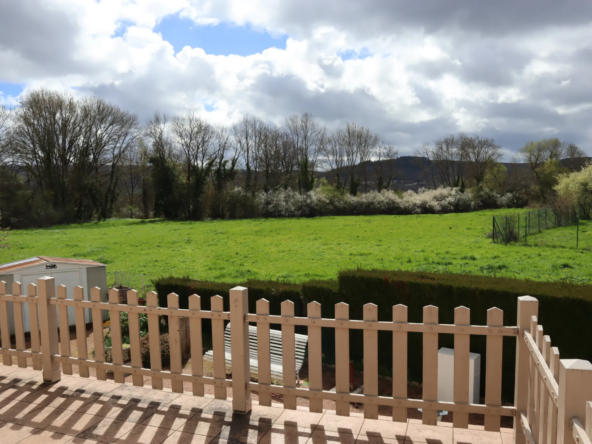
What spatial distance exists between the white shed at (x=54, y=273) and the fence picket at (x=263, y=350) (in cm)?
620

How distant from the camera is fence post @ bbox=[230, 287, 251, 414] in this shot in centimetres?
381

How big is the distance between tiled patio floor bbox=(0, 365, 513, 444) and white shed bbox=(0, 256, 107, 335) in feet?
16.6

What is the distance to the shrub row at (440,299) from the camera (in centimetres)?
573

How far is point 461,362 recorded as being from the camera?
3.41 metres

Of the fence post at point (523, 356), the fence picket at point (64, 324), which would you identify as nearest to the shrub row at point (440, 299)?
the fence post at point (523, 356)

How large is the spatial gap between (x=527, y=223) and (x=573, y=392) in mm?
20898

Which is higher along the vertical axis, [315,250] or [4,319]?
[4,319]

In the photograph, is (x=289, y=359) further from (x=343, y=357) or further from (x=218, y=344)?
(x=218, y=344)

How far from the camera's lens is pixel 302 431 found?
3.56 meters

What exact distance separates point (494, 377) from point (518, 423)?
0.36m

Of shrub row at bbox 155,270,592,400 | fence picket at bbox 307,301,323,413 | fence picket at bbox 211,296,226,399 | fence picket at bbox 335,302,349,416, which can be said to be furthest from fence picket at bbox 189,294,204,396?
shrub row at bbox 155,270,592,400

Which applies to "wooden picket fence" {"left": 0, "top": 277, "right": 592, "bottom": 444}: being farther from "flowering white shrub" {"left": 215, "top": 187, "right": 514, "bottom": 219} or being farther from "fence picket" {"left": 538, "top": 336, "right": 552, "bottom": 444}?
"flowering white shrub" {"left": 215, "top": 187, "right": 514, "bottom": 219}

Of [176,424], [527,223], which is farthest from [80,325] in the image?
[527,223]

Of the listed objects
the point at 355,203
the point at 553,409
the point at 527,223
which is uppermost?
the point at 553,409
